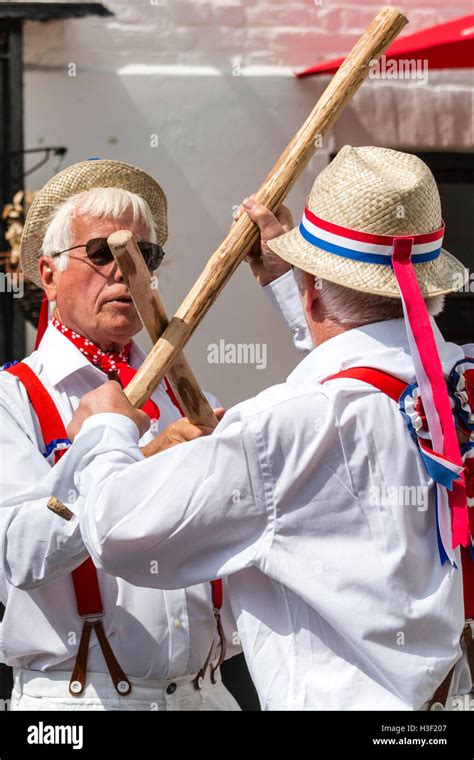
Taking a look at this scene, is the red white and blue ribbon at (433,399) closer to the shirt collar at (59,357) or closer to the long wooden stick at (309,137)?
the long wooden stick at (309,137)

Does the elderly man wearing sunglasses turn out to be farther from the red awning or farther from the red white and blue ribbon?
the red awning

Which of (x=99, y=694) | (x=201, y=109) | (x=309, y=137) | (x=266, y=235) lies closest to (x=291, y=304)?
(x=266, y=235)

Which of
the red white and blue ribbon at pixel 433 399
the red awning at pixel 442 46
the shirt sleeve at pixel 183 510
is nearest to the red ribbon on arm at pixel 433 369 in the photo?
the red white and blue ribbon at pixel 433 399

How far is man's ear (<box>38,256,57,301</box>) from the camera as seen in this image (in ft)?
11.2

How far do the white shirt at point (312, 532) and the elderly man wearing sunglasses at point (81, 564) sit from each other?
0.48 m

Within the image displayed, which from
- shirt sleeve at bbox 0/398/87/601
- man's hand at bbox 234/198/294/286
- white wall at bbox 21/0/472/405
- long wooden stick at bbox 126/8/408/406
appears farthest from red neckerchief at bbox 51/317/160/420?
white wall at bbox 21/0/472/405

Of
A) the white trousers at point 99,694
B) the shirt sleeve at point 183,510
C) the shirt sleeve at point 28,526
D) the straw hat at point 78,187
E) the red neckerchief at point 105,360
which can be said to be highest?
the straw hat at point 78,187

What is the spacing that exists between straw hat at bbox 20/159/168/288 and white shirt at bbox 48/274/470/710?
1.33 m

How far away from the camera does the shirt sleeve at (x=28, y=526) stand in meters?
2.70

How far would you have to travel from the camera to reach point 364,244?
7.77 feet

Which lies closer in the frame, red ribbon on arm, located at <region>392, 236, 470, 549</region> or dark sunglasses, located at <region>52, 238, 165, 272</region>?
red ribbon on arm, located at <region>392, 236, 470, 549</region>

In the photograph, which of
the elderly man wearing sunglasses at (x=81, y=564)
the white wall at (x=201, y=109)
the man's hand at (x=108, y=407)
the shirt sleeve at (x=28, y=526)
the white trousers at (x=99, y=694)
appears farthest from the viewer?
the white wall at (x=201, y=109)

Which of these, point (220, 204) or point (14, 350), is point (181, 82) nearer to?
point (220, 204)
